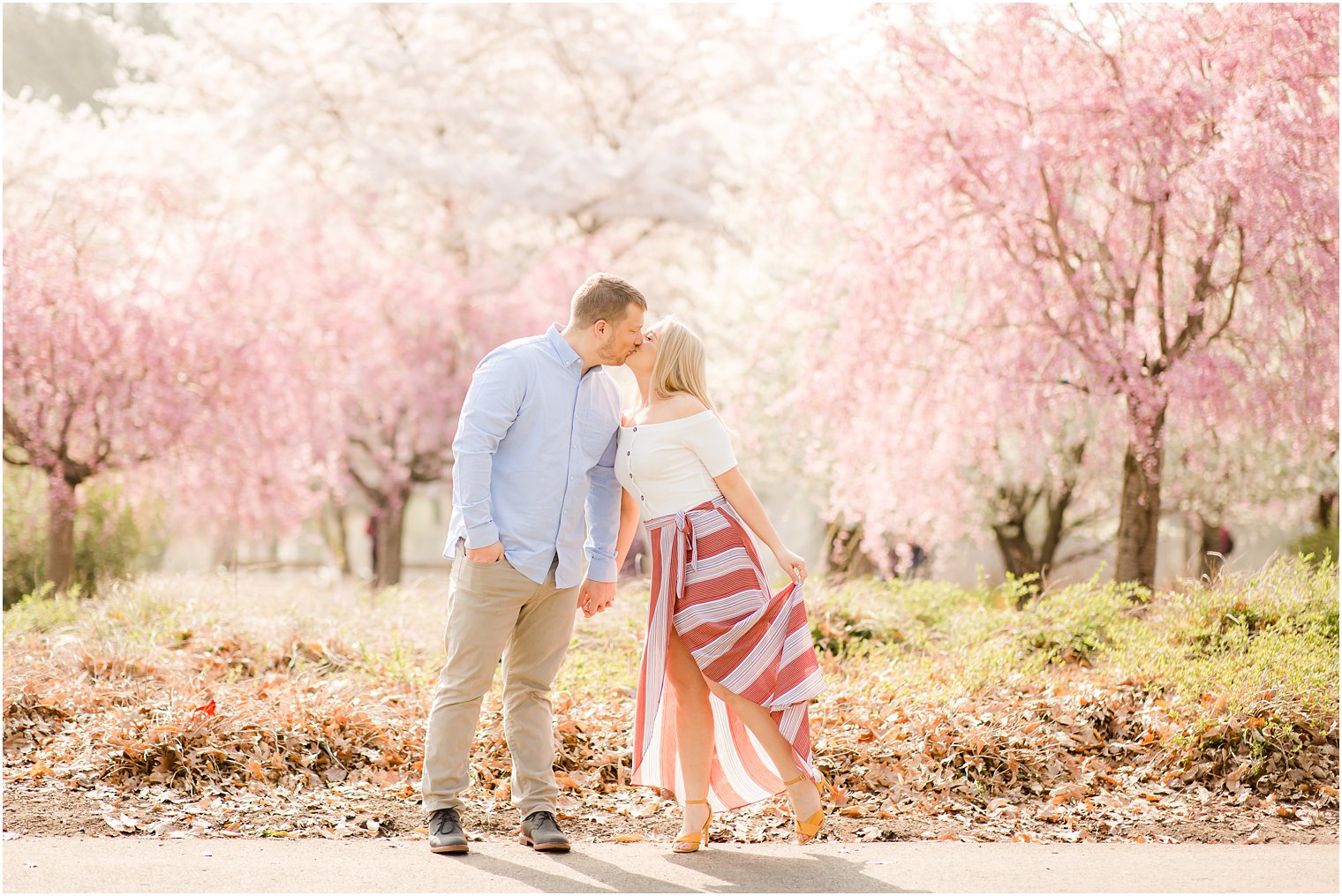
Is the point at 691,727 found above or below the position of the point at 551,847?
above

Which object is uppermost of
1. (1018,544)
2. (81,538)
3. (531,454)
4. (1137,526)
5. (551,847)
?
(531,454)

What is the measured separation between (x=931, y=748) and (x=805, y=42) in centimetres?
1612

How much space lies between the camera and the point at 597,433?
4.11m

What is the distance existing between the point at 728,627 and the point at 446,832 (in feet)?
3.80

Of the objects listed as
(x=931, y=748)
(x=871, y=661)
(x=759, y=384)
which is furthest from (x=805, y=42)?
(x=931, y=748)

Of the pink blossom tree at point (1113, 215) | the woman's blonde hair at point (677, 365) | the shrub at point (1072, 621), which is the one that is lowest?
the shrub at point (1072, 621)

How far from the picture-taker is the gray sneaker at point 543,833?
158 inches

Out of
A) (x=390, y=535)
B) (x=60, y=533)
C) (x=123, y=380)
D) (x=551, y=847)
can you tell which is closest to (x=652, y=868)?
(x=551, y=847)

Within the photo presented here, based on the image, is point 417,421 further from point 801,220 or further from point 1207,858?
point 1207,858

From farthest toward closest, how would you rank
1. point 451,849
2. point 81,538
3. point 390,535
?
point 390,535 → point 81,538 → point 451,849

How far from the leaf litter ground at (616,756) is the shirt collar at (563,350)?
170cm

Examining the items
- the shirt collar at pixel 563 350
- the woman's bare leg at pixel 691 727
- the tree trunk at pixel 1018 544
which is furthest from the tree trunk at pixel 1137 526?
the shirt collar at pixel 563 350

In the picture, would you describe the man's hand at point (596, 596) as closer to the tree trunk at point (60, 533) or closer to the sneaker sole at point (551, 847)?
the sneaker sole at point (551, 847)

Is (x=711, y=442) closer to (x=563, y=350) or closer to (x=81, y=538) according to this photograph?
(x=563, y=350)
